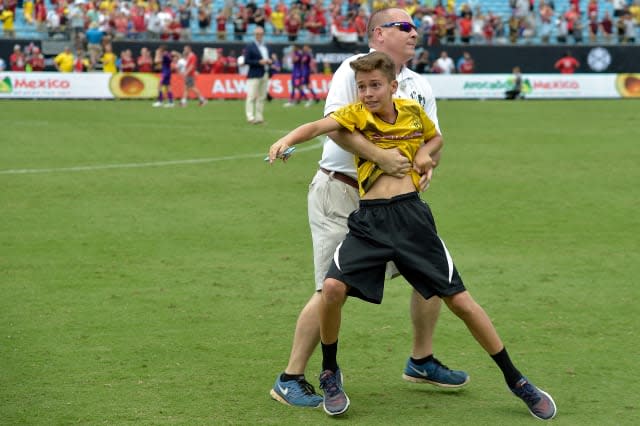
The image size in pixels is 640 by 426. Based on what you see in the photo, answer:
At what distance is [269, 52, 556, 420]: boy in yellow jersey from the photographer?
17.6 feet

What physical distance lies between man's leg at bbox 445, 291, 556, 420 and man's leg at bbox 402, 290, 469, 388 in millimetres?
563

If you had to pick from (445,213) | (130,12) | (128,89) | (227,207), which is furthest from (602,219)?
(130,12)

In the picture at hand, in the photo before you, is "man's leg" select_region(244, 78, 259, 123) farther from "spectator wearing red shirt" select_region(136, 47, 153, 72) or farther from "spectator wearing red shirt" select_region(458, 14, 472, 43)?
"spectator wearing red shirt" select_region(458, 14, 472, 43)

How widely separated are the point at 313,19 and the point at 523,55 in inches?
326

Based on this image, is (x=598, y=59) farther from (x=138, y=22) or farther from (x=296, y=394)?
(x=296, y=394)

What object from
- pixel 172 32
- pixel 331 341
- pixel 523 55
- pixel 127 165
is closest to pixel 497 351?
pixel 331 341

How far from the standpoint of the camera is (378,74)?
5.31 meters

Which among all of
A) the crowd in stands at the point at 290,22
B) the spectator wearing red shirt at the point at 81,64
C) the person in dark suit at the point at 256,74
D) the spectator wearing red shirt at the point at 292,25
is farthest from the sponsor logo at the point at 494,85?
the person in dark suit at the point at 256,74

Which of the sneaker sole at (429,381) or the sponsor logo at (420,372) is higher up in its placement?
the sponsor logo at (420,372)

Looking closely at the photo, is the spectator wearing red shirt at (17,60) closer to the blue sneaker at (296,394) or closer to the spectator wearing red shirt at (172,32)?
the spectator wearing red shirt at (172,32)

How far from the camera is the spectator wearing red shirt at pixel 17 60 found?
1374 inches

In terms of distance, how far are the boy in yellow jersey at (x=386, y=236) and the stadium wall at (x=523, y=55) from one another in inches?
1301

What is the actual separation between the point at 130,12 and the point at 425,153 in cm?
3542

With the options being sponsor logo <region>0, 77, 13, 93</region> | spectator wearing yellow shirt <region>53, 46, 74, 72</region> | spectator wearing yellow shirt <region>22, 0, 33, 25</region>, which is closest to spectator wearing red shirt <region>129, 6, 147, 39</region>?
spectator wearing yellow shirt <region>22, 0, 33, 25</region>
